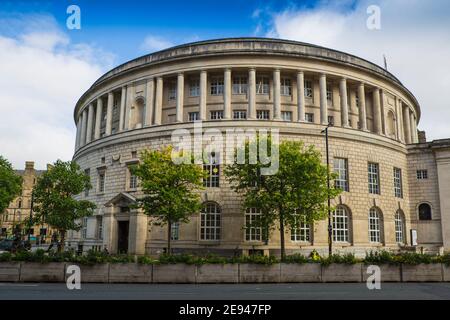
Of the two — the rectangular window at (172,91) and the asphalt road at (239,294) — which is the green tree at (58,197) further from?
the rectangular window at (172,91)

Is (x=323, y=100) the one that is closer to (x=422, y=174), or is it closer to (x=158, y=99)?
(x=422, y=174)

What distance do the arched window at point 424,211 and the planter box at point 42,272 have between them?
33.7 metres

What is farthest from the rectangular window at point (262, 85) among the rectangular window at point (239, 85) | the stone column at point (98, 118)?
the stone column at point (98, 118)

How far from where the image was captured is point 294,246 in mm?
30391

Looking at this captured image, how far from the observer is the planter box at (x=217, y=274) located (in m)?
17.7

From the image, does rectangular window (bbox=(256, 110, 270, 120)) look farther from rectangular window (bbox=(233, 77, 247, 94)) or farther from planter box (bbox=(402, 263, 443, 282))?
planter box (bbox=(402, 263, 443, 282))

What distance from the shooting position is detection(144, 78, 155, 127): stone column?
36.0 m

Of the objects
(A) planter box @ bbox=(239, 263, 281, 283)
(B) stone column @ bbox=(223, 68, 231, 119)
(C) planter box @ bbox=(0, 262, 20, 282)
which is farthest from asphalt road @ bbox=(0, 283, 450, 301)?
(B) stone column @ bbox=(223, 68, 231, 119)

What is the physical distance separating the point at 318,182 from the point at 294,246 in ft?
25.2

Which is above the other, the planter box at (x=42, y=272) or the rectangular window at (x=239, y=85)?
the rectangular window at (x=239, y=85)

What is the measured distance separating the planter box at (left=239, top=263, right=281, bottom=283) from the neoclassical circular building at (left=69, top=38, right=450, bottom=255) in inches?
467

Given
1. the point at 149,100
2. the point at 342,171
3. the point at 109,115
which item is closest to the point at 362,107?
the point at 342,171

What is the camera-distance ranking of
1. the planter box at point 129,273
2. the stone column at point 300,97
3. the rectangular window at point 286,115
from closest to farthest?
the planter box at point 129,273
the stone column at point 300,97
the rectangular window at point 286,115

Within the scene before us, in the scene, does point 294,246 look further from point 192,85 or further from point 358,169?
point 192,85
